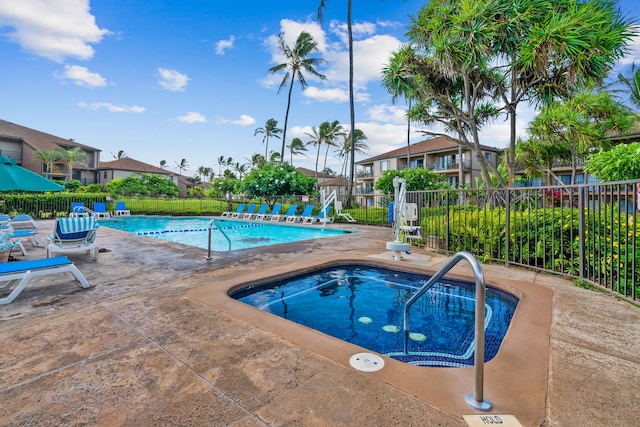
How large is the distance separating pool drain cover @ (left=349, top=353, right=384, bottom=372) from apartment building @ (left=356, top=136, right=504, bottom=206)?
26.3 m

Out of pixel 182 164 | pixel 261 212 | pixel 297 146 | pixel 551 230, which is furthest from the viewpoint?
pixel 182 164

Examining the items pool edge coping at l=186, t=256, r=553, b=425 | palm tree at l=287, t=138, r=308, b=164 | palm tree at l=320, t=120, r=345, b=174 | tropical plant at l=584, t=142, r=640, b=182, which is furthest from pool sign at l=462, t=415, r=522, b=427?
palm tree at l=287, t=138, r=308, b=164

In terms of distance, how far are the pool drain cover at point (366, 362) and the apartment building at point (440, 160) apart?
26277 millimetres

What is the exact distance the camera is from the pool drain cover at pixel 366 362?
2111 millimetres

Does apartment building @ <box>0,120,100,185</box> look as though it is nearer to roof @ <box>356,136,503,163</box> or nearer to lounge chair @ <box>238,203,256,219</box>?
lounge chair @ <box>238,203,256,219</box>

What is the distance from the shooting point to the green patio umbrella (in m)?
5.56

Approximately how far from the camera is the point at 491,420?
5.12 ft

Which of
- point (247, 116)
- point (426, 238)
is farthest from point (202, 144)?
point (426, 238)

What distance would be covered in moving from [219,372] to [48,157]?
133ft

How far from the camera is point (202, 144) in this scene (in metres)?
32.8

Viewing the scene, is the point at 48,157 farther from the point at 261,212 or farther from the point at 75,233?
the point at 75,233

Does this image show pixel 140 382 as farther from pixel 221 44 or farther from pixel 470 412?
pixel 221 44

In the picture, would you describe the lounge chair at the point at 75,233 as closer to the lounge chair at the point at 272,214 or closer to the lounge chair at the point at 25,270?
the lounge chair at the point at 25,270

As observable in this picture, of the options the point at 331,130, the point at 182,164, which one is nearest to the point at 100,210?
the point at 331,130
